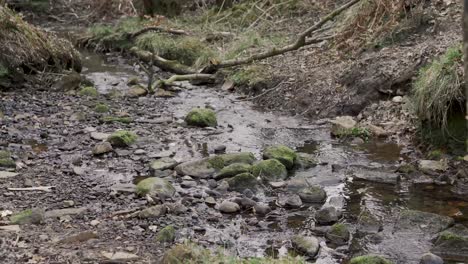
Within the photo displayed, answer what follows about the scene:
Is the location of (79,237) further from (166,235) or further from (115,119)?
(115,119)

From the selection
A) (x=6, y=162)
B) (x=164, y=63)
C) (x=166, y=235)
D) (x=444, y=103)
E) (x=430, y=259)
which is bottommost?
(x=164, y=63)

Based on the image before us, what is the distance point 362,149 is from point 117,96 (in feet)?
13.8

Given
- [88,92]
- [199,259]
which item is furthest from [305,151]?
[88,92]

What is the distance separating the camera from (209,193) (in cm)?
525

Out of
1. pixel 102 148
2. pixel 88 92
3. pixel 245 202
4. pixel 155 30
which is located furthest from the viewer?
pixel 155 30

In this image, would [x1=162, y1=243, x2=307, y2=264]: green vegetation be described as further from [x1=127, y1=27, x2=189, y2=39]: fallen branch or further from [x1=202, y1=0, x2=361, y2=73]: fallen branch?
[x1=127, y1=27, x2=189, y2=39]: fallen branch

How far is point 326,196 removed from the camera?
17.2 feet

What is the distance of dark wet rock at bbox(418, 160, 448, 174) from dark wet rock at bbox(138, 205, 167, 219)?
2640 millimetres

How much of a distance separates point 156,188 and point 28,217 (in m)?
1.08

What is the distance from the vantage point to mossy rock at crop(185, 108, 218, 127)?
7.66 meters

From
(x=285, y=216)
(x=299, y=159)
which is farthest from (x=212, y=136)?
(x=285, y=216)

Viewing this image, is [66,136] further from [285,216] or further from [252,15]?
[252,15]

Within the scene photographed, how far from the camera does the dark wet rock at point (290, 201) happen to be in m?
5.03

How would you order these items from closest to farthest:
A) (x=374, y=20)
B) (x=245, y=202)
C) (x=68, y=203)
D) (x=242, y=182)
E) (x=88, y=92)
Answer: (x=68, y=203) < (x=245, y=202) < (x=242, y=182) < (x=374, y=20) < (x=88, y=92)
